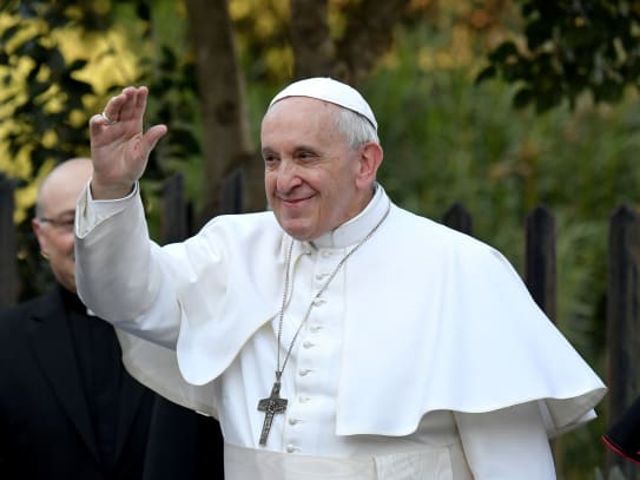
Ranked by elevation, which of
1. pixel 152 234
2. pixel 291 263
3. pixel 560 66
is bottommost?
pixel 152 234

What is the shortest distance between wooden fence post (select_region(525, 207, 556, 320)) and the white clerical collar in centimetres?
147

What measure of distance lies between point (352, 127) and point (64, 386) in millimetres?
1452

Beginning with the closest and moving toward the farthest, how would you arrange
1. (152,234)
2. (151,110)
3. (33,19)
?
(33,19), (151,110), (152,234)

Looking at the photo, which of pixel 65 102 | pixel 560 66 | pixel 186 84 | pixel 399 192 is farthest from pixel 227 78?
pixel 399 192

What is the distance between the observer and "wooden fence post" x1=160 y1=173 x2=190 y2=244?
6.30m

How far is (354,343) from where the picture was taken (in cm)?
411

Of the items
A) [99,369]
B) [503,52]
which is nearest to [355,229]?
[99,369]

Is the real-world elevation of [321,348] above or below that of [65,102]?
below

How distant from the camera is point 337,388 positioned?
4062 mm

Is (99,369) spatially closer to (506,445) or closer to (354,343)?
(354,343)

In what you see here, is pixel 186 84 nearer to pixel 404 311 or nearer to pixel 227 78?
pixel 227 78

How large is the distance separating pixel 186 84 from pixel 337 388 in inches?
122

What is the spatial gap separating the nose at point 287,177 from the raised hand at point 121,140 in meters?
0.31

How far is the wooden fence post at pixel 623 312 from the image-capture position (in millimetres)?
5625
